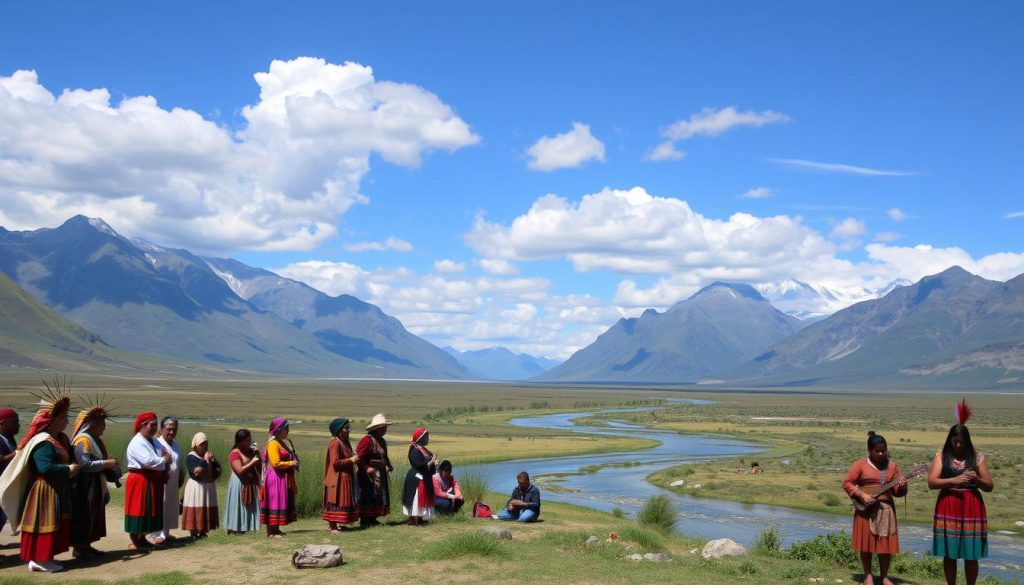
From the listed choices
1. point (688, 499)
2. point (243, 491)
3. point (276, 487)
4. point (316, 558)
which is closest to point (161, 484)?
point (243, 491)

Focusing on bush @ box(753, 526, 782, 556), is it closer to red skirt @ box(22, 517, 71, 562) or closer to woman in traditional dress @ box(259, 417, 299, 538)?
woman in traditional dress @ box(259, 417, 299, 538)

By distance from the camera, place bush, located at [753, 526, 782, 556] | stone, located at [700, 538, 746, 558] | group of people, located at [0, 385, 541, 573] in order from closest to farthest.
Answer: group of people, located at [0, 385, 541, 573] → stone, located at [700, 538, 746, 558] → bush, located at [753, 526, 782, 556]

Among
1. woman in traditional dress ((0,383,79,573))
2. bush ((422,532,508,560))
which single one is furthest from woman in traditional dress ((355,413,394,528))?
woman in traditional dress ((0,383,79,573))

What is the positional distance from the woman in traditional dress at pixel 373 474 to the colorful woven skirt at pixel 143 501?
12.0 feet

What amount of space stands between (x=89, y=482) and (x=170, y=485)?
1650 millimetres

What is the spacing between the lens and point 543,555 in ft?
50.0

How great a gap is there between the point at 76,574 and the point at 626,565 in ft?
28.4

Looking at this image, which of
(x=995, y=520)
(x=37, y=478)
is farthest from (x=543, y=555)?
(x=995, y=520)

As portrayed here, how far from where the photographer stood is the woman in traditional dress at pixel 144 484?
47.7 feet

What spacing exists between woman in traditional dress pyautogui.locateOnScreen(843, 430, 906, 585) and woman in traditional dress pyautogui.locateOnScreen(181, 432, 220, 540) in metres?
11.2

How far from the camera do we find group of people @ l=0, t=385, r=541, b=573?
42.4 feet

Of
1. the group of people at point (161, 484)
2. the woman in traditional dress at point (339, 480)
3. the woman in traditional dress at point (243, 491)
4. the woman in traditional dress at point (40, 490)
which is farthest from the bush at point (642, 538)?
the woman in traditional dress at point (40, 490)

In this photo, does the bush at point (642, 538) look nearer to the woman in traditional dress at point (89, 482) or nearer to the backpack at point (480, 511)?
the backpack at point (480, 511)

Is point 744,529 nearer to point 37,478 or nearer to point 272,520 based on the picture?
point 272,520
